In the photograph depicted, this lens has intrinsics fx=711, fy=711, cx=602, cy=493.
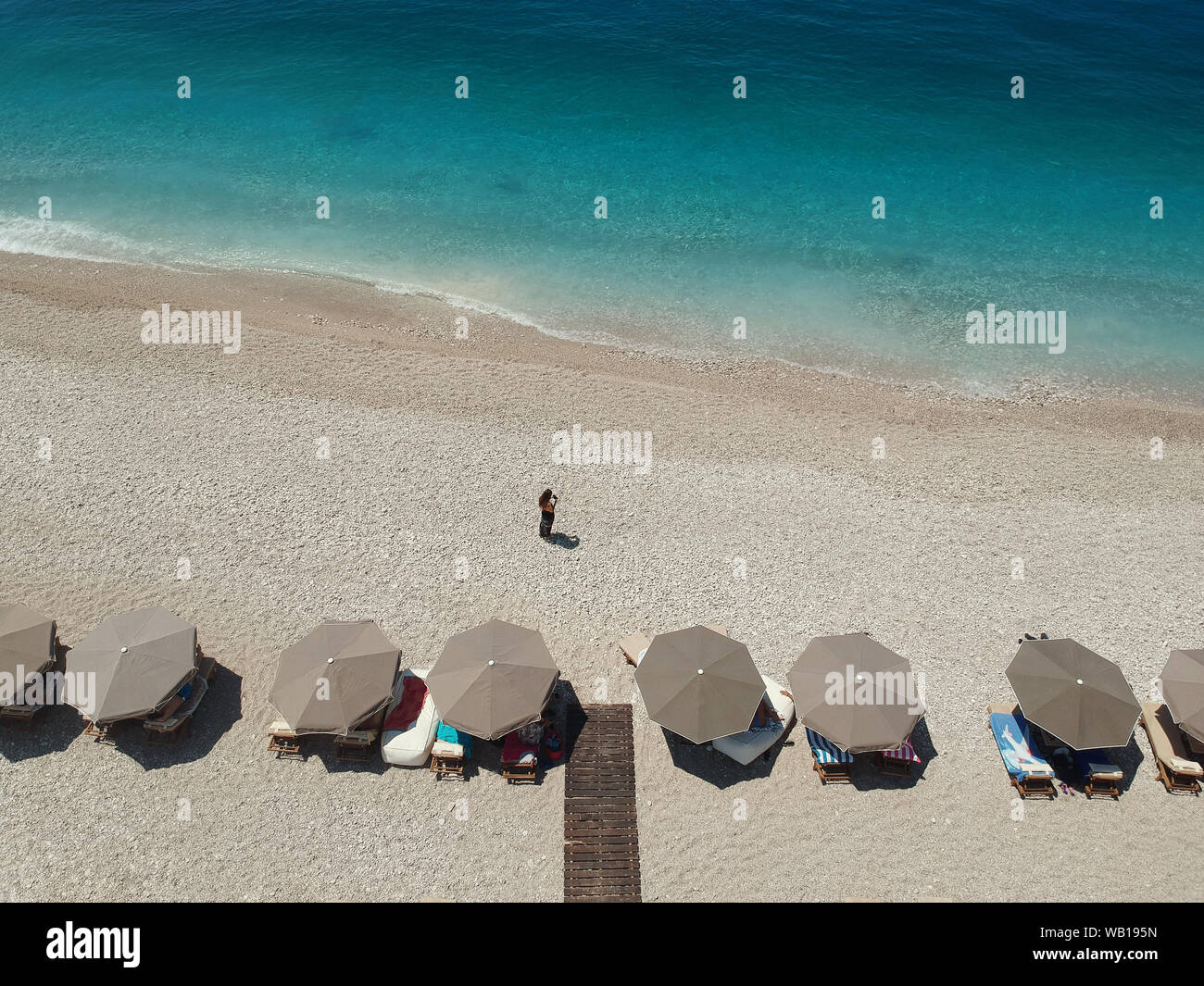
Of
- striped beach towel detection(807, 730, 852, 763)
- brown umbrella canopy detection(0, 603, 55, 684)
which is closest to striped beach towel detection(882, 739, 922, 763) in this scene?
striped beach towel detection(807, 730, 852, 763)

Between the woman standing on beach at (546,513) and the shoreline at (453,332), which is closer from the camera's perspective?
the woman standing on beach at (546,513)

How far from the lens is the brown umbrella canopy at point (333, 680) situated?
Answer: 14906 millimetres

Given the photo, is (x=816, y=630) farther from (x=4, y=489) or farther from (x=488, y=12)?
(x=488, y=12)

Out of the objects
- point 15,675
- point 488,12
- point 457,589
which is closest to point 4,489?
point 15,675

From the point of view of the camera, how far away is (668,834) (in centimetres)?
1460

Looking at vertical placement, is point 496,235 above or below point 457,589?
above

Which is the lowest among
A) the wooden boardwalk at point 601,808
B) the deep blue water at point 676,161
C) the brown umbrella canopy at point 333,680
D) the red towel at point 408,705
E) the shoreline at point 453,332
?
the wooden boardwalk at point 601,808

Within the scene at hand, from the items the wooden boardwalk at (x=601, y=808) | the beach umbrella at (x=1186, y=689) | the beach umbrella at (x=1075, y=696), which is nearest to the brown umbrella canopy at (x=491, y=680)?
the wooden boardwalk at (x=601, y=808)

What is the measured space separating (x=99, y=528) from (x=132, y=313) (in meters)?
12.5

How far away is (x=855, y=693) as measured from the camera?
15.5 meters

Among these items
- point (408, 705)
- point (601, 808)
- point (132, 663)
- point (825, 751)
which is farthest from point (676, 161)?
point (132, 663)

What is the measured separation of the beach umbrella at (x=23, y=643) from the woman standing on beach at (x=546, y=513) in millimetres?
11673

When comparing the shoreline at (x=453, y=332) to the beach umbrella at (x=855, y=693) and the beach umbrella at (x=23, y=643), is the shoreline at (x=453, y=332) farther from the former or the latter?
the beach umbrella at (x=23, y=643)

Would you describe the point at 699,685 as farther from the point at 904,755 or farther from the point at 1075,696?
the point at 1075,696
